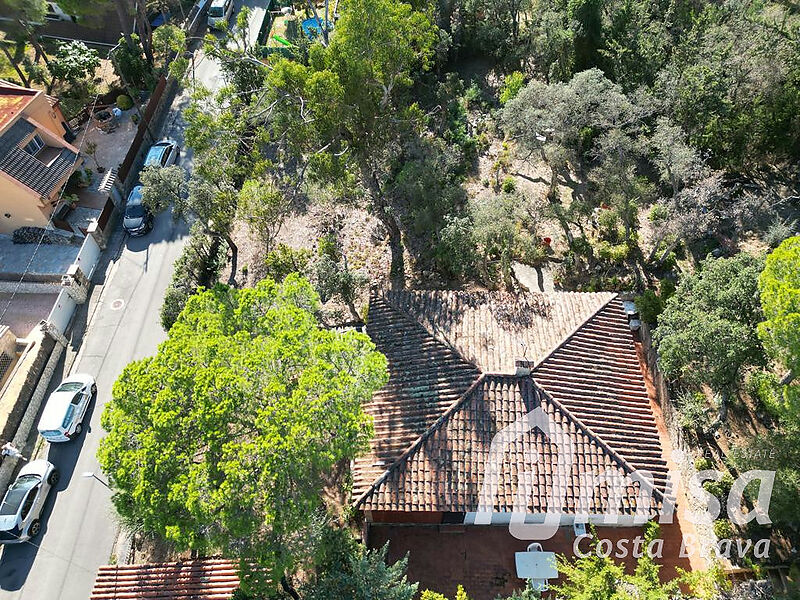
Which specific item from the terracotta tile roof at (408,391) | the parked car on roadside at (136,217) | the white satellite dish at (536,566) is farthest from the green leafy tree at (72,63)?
the white satellite dish at (536,566)

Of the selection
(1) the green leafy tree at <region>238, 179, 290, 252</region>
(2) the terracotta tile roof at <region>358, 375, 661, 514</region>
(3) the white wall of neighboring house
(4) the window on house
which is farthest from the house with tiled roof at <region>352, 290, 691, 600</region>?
(4) the window on house

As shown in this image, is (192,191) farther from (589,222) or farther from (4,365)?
(589,222)

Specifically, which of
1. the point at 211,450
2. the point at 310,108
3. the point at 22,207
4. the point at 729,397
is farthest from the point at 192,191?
the point at 729,397

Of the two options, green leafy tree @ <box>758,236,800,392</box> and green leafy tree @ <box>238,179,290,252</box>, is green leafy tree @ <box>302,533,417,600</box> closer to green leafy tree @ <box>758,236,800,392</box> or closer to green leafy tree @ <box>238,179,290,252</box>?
green leafy tree @ <box>758,236,800,392</box>

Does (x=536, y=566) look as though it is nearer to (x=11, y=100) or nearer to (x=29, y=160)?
(x=29, y=160)

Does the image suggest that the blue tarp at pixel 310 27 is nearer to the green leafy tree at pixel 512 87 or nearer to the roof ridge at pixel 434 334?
the green leafy tree at pixel 512 87
